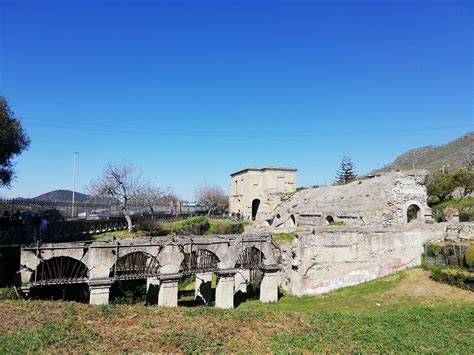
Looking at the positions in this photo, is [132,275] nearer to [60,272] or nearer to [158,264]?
[158,264]

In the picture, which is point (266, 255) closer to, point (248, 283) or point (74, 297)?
point (248, 283)

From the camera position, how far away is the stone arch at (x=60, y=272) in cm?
1350

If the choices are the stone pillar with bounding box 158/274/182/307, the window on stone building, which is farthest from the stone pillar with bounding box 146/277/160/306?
the window on stone building

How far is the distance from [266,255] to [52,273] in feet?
33.3

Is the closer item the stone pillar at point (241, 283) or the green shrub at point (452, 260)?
the green shrub at point (452, 260)

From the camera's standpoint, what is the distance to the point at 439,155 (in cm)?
9369

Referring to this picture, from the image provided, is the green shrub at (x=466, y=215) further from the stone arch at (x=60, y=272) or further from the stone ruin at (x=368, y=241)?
the stone arch at (x=60, y=272)

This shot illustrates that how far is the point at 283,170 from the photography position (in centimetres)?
4606

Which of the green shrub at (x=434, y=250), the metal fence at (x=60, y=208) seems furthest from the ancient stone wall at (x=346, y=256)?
the metal fence at (x=60, y=208)

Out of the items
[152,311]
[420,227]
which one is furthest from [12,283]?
[420,227]

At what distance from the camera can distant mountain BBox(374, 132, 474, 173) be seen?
3017 inches

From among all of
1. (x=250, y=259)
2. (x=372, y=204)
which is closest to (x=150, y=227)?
(x=250, y=259)

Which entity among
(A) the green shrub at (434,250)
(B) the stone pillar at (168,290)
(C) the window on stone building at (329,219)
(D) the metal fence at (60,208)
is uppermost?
(D) the metal fence at (60,208)

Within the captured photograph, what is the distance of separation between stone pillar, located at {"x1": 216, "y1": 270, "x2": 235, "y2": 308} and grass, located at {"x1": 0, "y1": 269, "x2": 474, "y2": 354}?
6317 millimetres
